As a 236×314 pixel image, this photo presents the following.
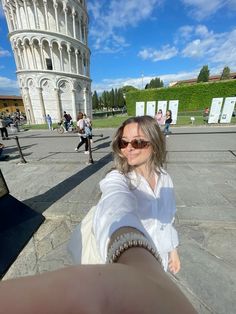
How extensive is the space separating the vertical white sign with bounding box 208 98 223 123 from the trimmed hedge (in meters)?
15.7

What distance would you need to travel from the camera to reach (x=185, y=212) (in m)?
3.35

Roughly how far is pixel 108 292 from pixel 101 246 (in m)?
0.57

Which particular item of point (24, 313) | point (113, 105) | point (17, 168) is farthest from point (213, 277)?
point (113, 105)

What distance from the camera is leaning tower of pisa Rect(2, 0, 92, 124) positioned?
2995 cm

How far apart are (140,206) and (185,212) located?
2.30 metres

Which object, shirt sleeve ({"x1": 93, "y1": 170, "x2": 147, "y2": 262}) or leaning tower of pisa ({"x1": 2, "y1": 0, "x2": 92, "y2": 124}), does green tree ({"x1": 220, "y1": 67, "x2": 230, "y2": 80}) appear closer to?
leaning tower of pisa ({"x1": 2, "y1": 0, "x2": 92, "y2": 124})

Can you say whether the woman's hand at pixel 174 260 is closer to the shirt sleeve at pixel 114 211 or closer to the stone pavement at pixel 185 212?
the stone pavement at pixel 185 212

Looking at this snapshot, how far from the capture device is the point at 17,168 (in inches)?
258

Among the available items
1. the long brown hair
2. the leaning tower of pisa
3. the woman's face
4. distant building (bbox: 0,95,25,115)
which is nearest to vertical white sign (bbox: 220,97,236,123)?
the long brown hair

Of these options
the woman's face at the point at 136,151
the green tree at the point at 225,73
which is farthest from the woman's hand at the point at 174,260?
the green tree at the point at 225,73

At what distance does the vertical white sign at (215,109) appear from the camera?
54.9 ft

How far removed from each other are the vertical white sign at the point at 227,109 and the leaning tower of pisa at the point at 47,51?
2614cm

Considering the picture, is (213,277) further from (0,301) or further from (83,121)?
(83,121)

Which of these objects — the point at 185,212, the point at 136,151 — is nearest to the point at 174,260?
the point at 136,151
